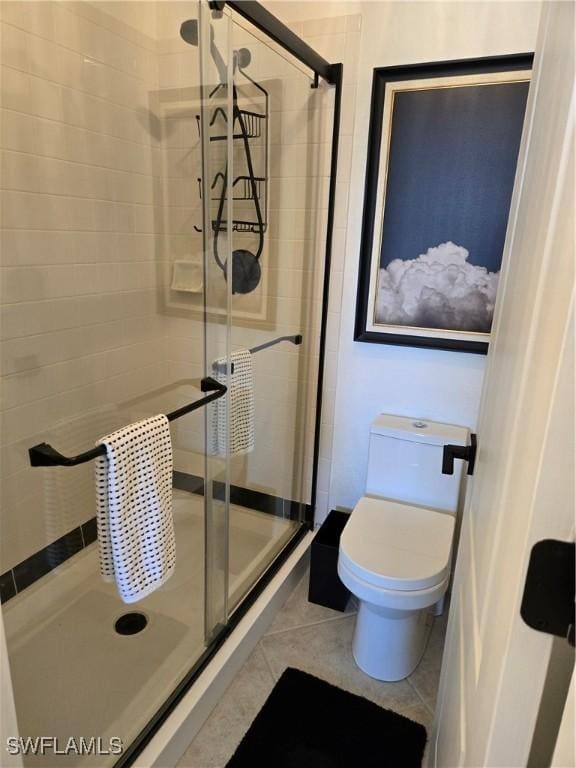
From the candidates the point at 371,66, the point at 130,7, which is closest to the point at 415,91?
the point at 371,66

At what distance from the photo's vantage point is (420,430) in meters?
1.99

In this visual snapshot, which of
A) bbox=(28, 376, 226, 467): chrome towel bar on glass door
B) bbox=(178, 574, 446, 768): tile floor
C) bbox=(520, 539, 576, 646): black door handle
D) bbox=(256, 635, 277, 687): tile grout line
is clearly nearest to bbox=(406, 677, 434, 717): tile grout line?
bbox=(178, 574, 446, 768): tile floor

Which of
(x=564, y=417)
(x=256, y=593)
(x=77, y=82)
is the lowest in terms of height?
(x=256, y=593)

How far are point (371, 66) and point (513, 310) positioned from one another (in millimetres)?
1497

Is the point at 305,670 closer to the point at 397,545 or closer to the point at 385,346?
the point at 397,545

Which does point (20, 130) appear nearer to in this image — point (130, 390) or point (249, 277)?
point (249, 277)

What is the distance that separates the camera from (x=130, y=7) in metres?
1.99

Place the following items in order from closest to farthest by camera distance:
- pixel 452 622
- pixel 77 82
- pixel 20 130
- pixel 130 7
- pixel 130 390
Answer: pixel 452 622, pixel 20 130, pixel 77 82, pixel 130 7, pixel 130 390

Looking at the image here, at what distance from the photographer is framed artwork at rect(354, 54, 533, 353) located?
1.76m

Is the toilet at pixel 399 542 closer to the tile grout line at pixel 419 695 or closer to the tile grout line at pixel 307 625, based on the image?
the tile grout line at pixel 419 695

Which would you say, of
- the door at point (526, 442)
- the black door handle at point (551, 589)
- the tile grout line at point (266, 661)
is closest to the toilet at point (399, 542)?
the tile grout line at point (266, 661)

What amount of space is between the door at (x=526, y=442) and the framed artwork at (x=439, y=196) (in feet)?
3.05

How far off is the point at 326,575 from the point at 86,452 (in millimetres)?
1166

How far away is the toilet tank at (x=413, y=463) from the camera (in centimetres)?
196
